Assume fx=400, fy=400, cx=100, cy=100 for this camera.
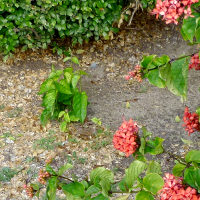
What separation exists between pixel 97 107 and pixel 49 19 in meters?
1.16

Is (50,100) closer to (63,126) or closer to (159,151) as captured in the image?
(63,126)

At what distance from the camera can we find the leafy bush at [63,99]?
→ 151 inches

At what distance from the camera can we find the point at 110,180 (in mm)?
1978

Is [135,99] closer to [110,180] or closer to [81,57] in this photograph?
[81,57]

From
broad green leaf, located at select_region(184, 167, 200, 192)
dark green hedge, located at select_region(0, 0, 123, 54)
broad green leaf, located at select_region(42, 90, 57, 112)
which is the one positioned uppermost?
dark green hedge, located at select_region(0, 0, 123, 54)

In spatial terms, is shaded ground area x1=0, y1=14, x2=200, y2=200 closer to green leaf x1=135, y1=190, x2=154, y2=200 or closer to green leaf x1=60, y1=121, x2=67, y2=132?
Answer: green leaf x1=60, y1=121, x2=67, y2=132

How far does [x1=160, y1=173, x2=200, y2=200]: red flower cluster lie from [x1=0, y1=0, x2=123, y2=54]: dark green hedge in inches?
123

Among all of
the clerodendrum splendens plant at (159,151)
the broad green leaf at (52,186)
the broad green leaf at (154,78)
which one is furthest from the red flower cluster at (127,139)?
the broad green leaf at (52,186)

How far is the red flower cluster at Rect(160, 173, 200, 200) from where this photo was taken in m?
1.51

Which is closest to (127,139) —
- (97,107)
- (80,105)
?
(80,105)

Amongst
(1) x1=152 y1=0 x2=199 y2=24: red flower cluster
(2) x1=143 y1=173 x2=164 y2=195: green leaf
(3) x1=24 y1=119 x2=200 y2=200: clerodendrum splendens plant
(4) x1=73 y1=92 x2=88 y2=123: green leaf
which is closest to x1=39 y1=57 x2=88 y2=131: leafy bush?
(4) x1=73 y1=92 x2=88 y2=123: green leaf

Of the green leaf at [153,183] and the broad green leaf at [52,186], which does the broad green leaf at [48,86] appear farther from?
the green leaf at [153,183]

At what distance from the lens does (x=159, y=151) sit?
193 centimetres

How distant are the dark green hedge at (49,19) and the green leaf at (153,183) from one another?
3.06 meters
